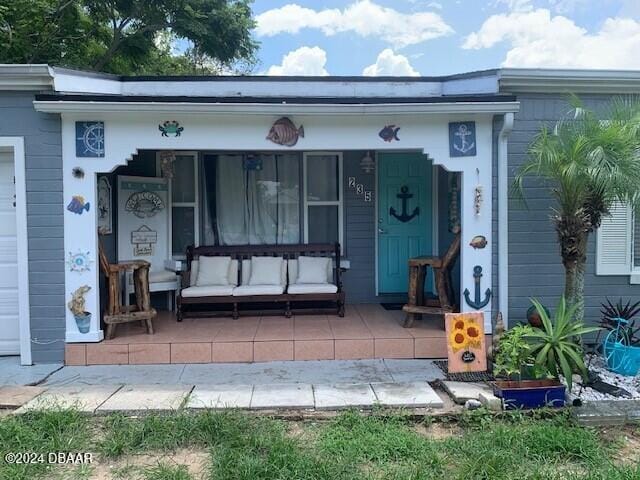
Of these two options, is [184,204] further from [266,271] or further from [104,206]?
[266,271]

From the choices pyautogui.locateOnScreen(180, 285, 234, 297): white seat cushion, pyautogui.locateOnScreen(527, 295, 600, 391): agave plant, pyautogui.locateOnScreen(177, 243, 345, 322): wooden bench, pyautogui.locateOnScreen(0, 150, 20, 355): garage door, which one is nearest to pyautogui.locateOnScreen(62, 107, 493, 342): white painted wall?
pyautogui.locateOnScreen(0, 150, 20, 355): garage door

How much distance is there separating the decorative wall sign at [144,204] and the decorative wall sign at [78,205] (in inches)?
48.9

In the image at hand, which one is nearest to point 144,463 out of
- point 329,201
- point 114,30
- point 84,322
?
point 84,322

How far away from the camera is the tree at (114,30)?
10648mm

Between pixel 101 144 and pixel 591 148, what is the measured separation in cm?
425

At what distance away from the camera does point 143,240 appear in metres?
5.81

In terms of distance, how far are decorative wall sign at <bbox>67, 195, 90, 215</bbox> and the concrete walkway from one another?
146cm

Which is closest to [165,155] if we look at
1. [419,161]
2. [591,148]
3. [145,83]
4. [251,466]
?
[145,83]

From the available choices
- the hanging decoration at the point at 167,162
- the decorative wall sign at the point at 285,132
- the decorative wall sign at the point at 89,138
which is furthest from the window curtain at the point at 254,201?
the decorative wall sign at the point at 89,138

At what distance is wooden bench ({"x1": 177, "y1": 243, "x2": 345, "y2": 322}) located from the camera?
5441mm

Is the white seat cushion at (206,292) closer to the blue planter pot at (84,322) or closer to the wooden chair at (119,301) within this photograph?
the wooden chair at (119,301)

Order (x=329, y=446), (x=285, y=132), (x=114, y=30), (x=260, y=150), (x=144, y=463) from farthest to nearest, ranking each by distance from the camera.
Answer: (x=114, y=30), (x=260, y=150), (x=285, y=132), (x=329, y=446), (x=144, y=463)

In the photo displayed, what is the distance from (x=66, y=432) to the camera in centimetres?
311

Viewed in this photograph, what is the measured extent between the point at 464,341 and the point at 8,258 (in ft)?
14.4
